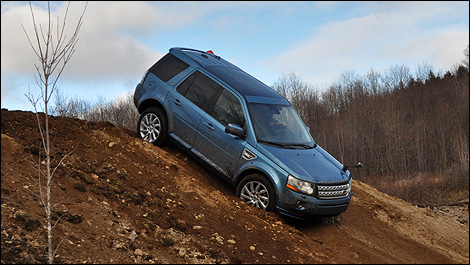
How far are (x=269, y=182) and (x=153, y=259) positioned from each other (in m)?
2.82

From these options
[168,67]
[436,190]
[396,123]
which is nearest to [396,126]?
[396,123]

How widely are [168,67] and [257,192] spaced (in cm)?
368

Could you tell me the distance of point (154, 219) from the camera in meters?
7.57

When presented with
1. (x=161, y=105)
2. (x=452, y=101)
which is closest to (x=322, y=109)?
(x=452, y=101)

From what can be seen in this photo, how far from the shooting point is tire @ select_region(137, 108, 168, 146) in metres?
10.2

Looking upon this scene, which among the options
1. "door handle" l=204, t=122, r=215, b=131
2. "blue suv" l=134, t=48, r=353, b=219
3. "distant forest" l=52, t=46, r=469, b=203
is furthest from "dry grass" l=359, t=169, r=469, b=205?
"door handle" l=204, t=122, r=215, b=131

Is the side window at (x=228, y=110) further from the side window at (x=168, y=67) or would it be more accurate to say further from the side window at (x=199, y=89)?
the side window at (x=168, y=67)

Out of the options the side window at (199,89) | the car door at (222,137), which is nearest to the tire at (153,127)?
the side window at (199,89)

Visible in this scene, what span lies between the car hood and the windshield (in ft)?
0.91

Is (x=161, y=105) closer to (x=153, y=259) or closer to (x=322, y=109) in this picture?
(x=153, y=259)

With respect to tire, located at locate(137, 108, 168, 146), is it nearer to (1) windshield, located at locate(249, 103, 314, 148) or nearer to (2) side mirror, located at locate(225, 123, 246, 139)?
(2) side mirror, located at locate(225, 123, 246, 139)

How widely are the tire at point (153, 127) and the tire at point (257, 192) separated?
2267 millimetres

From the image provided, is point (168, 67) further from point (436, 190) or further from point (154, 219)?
point (436, 190)

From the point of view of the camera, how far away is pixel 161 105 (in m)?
10.4
